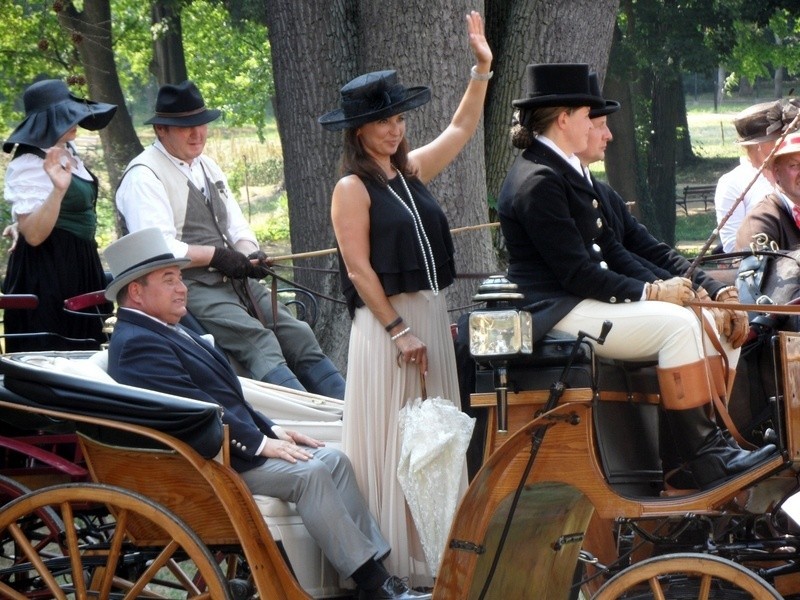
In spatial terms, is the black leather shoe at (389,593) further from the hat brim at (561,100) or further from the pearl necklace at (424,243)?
the hat brim at (561,100)

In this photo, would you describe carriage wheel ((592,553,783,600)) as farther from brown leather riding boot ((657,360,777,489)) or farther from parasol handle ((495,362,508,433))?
parasol handle ((495,362,508,433))

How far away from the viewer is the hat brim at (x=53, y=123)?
6.03 meters

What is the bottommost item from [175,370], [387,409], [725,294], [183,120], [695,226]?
[695,226]

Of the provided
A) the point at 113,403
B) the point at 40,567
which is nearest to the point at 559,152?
the point at 113,403

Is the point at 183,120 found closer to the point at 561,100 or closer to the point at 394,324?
the point at 394,324

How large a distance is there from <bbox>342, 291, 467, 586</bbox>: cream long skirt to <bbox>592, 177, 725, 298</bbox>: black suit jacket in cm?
75

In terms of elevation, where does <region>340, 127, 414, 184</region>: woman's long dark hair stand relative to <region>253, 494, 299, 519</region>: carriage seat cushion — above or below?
above

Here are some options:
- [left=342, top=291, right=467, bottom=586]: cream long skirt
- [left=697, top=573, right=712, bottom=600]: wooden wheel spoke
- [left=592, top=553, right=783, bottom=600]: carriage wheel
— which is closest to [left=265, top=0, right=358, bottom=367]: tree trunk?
[left=342, top=291, right=467, bottom=586]: cream long skirt

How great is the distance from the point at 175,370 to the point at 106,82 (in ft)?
44.3

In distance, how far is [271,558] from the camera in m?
4.40

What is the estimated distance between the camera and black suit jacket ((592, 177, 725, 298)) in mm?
4848

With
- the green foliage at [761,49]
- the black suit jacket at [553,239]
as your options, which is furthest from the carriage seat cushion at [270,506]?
the green foliage at [761,49]

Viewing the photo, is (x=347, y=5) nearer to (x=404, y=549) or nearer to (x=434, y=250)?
(x=434, y=250)

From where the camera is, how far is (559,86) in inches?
177
